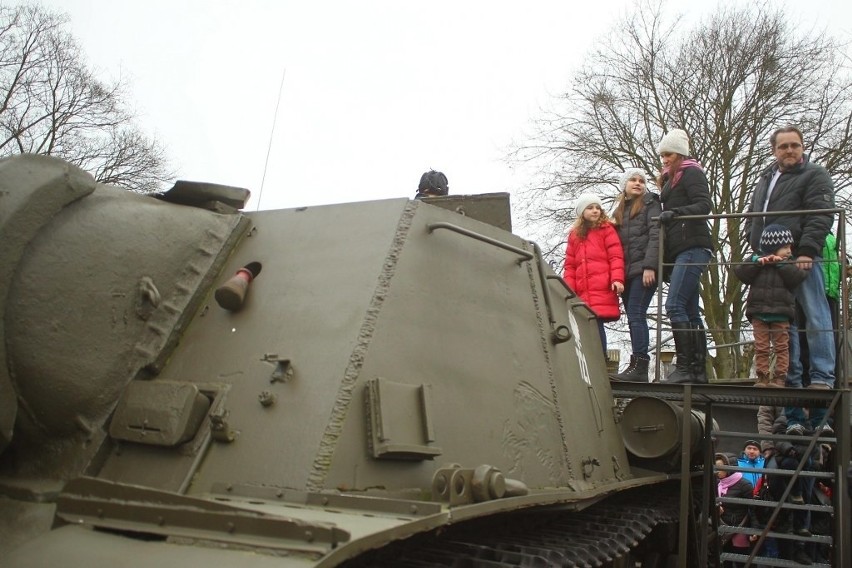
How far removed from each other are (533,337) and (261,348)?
1.60 m

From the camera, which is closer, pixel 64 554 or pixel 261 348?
pixel 64 554

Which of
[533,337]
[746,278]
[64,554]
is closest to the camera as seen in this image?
[64,554]

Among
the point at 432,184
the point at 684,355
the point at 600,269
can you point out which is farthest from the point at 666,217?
the point at 432,184

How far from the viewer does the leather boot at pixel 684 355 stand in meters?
7.29

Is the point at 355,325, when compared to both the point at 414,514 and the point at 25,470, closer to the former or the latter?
the point at 414,514

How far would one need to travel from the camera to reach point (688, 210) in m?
7.45

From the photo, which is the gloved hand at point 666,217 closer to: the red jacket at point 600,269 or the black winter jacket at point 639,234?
the black winter jacket at point 639,234

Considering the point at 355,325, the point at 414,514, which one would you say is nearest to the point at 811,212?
the point at 355,325

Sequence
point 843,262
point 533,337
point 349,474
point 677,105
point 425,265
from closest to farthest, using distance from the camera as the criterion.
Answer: point 349,474, point 425,265, point 533,337, point 843,262, point 677,105

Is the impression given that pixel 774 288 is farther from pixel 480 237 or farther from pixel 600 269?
pixel 480 237

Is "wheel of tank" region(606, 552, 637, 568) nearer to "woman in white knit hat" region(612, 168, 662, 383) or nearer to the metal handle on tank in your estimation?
"woman in white knit hat" region(612, 168, 662, 383)

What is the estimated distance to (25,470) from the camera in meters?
3.81

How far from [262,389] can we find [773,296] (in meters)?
4.61

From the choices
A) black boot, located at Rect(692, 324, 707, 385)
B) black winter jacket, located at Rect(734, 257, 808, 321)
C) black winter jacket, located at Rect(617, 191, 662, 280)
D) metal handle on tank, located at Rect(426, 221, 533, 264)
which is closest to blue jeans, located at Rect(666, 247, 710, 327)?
black boot, located at Rect(692, 324, 707, 385)
